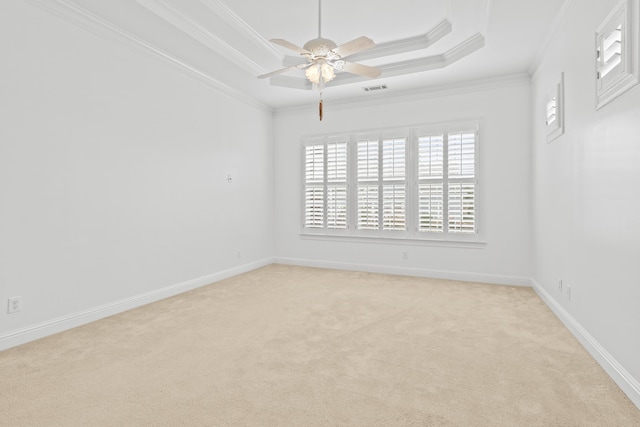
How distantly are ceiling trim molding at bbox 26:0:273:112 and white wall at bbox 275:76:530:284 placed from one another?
81.1 inches

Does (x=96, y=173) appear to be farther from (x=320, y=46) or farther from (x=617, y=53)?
(x=617, y=53)

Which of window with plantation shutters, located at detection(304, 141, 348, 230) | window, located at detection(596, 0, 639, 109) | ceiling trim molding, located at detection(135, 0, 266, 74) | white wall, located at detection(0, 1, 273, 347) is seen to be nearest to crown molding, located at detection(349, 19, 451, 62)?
ceiling trim molding, located at detection(135, 0, 266, 74)

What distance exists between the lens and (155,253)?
3924 mm

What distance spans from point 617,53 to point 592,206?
105 cm

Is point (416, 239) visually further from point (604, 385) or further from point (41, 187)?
point (41, 187)

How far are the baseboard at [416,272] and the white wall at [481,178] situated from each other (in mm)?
13

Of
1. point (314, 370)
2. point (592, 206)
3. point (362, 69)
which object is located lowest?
point (314, 370)

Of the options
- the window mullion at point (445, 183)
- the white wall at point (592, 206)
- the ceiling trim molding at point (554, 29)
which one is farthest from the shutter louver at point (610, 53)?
the window mullion at point (445, 183)

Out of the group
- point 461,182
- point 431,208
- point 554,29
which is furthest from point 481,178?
point 554,29

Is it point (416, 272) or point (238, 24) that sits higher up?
point (238, 24)

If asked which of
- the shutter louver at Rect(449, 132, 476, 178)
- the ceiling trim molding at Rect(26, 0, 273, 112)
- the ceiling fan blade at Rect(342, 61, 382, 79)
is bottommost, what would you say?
the shutter louver at Rect(449, 132, 476, 178)

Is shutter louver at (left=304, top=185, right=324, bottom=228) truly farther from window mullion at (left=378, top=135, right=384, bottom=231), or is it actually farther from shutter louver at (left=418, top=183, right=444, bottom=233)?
shutter louver at (left=418, top=183, right=444, bottom=233)

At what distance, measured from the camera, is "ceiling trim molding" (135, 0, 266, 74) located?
3.07 metres

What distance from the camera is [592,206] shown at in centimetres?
253
